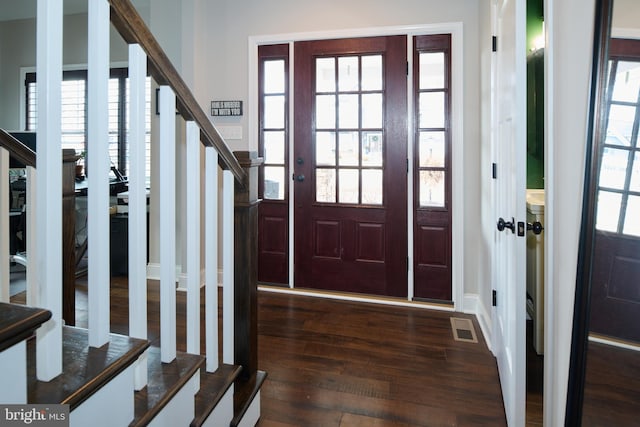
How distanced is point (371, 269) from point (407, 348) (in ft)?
3.03

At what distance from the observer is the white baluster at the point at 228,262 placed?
1535 millimetres

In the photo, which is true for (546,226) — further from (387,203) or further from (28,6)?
(28,6)

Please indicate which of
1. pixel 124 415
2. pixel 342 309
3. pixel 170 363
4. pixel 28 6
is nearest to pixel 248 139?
pixel 342 309

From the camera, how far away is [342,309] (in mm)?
3105

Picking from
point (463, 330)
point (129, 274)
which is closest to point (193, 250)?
point (129, 274)

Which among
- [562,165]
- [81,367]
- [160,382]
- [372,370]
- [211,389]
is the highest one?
[562,165]

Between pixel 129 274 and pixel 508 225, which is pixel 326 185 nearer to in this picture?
pixel 508 225

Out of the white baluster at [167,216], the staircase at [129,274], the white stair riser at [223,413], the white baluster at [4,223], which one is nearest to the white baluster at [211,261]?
the staircase at [129,274]

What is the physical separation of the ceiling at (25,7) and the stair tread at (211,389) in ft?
13.0

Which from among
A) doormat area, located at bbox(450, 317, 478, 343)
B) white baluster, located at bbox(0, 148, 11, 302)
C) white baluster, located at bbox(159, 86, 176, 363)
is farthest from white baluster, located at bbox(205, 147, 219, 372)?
doormat area, located at bbox(450, 317, 478, 343)

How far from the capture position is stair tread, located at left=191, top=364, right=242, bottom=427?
1282 mm

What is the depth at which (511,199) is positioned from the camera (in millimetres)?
1781

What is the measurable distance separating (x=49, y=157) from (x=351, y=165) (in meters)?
2.67

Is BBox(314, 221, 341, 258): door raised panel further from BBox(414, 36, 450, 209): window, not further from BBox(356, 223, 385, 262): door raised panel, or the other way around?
BBox(414, 36, 450, 209): window
